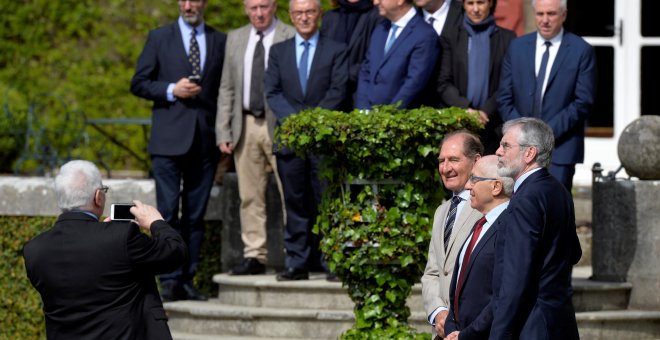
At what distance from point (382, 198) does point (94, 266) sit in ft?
7.47

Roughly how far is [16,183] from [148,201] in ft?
3.45

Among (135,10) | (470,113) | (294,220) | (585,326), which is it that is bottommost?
(585,326)

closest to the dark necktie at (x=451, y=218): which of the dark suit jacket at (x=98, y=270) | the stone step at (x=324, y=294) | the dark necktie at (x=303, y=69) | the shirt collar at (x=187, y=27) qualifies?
the dark suit jacket at (x=98, y=270)

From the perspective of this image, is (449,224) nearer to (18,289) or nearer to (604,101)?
(18,289)

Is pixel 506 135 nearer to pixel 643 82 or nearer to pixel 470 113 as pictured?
pixel 470 113

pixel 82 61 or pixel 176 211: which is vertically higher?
pixel 82 61

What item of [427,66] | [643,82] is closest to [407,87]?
[427,66]

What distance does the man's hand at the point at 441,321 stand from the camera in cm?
709

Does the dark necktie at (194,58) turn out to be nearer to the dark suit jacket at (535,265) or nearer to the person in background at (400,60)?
the person in background at (400,60)

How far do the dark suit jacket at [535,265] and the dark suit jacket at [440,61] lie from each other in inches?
137

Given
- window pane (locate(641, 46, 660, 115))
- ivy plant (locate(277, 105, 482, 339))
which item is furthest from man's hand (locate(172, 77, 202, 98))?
window pane (locate(641, 46, 660, 115))

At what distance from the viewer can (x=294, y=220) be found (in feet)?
32.8

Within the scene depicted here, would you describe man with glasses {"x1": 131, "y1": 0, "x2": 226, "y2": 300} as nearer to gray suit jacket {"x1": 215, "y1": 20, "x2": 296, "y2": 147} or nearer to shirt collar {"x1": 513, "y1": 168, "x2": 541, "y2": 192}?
gray suit jacket {"x1": 215, "y1": 20, "x2": 296, "y2": 147}

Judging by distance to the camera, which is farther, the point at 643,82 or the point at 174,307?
the point at 643,82
